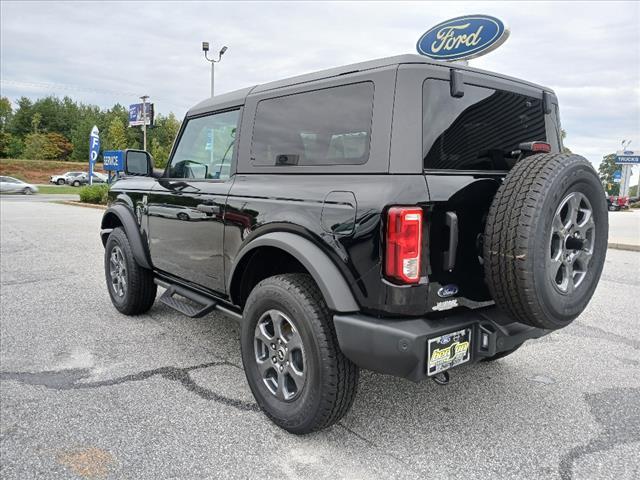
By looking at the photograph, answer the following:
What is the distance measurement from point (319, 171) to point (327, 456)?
4.81 feet

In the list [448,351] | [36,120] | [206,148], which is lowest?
[448,351]

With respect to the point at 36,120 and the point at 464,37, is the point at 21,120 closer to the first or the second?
the point at 36,120

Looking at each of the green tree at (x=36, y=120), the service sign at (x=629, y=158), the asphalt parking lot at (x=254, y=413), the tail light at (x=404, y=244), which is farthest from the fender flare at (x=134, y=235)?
the green tree at (x=36, y=120)

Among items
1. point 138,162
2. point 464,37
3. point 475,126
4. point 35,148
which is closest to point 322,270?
point 475,126

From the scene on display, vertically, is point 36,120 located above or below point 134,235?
above

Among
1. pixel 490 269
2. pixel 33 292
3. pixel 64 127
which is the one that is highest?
pixel 64 127

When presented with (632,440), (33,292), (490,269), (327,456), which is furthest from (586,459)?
(33,292)

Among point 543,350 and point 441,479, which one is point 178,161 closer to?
point 441,479

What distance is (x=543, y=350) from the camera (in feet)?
12.8

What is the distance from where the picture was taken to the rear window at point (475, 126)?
7.52 feet

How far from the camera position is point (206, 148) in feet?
11.8

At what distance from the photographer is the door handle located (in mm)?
3137

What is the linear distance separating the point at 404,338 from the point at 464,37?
34.9ft

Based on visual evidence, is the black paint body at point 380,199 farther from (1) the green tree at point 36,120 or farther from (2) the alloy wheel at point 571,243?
(1) the green tree at point 36,120
